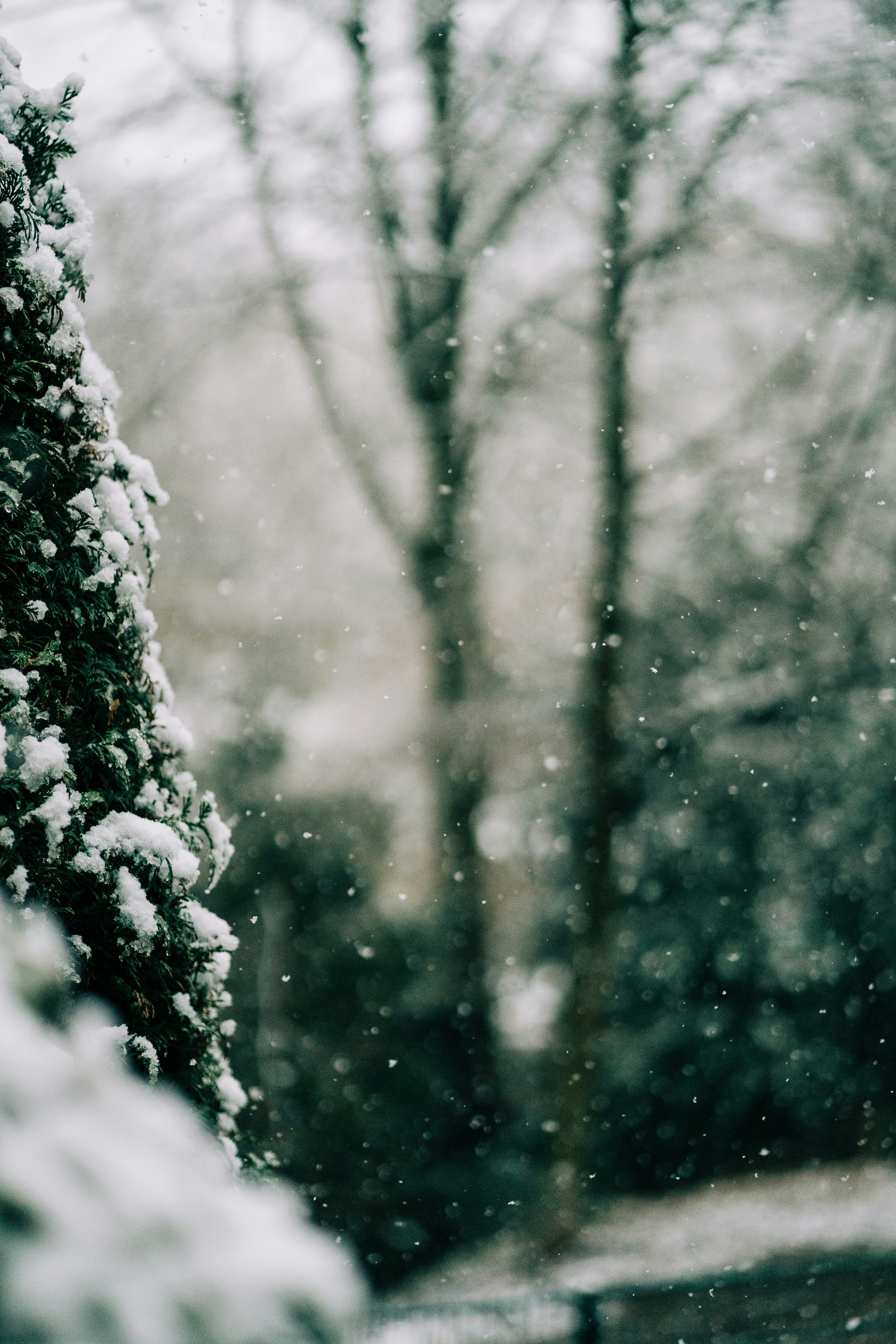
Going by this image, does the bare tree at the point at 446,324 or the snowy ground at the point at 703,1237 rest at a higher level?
the bare tree at the point at 446,324

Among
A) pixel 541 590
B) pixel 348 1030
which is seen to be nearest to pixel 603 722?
pixel 541 590

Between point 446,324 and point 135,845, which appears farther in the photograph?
point 446,324

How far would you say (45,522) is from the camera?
6.72ft

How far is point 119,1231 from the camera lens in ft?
2.43

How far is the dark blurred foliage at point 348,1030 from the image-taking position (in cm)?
723

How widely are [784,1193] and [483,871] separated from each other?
361 centimetres

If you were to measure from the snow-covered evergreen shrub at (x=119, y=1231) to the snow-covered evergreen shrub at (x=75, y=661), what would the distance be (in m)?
1.00

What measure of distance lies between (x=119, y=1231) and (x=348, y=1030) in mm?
7582

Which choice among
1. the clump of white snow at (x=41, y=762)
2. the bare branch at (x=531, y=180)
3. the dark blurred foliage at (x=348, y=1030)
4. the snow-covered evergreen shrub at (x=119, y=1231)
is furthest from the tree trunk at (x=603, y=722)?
the snow-covered evergreen shrub at (x=119, y=1231)

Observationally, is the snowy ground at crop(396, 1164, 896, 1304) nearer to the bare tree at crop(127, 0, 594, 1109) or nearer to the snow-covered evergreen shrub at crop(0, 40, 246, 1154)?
the bare tree at crop(127, 0, 594, 1109)

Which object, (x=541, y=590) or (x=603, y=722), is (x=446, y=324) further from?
(x=603, y=722)

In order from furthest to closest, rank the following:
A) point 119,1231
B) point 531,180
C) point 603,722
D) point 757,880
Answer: point 757,880
point 603,722
point 531,180
point 119,1231

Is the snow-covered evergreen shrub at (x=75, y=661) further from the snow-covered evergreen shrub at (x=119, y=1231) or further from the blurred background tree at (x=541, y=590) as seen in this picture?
the blurred background tree at (x=541, y=590)

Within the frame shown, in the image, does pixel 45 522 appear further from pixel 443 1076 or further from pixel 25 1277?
pixel 443 1076
